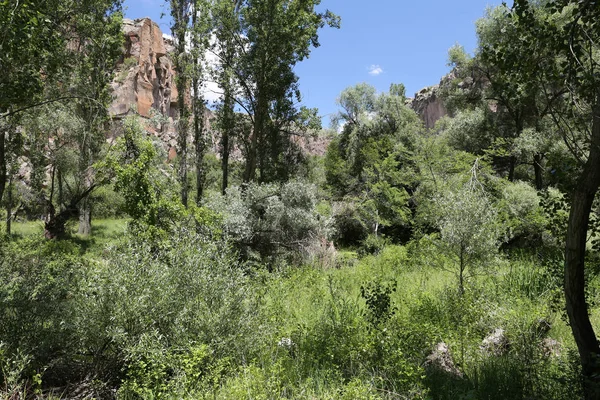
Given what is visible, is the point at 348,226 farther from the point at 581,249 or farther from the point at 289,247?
the point at 581,249

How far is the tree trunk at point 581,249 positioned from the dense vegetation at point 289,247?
0.06ft

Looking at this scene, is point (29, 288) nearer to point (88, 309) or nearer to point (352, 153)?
point (88, 309)

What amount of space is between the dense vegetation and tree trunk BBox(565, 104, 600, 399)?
19 millimetres

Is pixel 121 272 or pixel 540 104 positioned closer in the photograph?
pixel 121 272

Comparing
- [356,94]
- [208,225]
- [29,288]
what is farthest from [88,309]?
[356,94]

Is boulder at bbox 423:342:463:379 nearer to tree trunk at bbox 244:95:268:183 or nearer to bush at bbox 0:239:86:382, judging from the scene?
bush at bbox 0:239:86:382

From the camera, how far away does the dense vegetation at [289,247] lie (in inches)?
157

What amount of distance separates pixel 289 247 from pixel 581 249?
383 inches

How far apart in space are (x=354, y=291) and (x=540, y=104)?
10.7m

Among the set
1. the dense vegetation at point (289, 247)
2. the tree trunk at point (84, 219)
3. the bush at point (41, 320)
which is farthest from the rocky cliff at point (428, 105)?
the bush at point (41, 320)

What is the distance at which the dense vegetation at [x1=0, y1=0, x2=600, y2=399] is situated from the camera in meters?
3.98

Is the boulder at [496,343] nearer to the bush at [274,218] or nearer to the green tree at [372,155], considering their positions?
the bush at [274,218]

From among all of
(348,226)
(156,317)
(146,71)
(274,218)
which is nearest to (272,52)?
(274,218)

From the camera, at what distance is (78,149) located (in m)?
19.2
